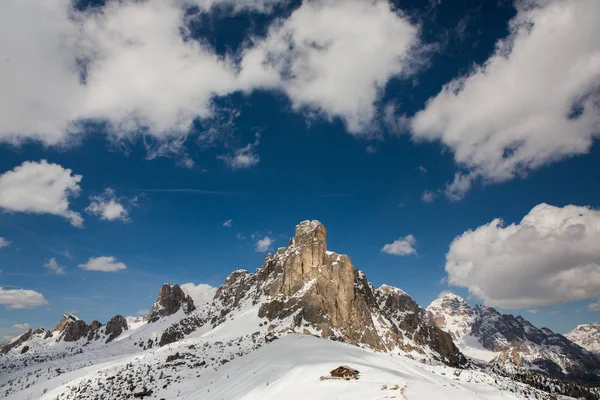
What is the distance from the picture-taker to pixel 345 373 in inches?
696

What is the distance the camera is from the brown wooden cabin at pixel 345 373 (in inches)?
687

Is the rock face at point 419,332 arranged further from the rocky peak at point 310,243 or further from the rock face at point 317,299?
the rocky peak at point 310,243

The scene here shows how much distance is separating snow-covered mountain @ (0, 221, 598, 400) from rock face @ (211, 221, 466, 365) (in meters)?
0.38

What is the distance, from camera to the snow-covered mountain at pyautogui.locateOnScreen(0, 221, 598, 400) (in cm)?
2067

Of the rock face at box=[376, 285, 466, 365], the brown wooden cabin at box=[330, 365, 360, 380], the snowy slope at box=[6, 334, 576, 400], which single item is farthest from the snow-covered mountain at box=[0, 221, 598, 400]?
the brown wooden cabin at box=[330, 365, 360, 380]

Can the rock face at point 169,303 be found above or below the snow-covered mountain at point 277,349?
above

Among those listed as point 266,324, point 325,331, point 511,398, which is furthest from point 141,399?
point 266,324

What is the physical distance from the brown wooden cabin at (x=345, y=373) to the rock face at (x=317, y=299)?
5805 centimetres

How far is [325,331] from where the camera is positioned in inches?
3142

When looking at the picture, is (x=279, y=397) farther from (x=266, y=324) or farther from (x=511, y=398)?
(x=266, y=324)

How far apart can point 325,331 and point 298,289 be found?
762 inches

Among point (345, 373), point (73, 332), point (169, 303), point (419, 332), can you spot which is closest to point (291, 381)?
point (345, 373)

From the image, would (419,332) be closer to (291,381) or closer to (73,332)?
(291,381)

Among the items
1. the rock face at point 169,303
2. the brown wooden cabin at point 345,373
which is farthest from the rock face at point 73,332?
the brown wooden cabin at point 345,373
